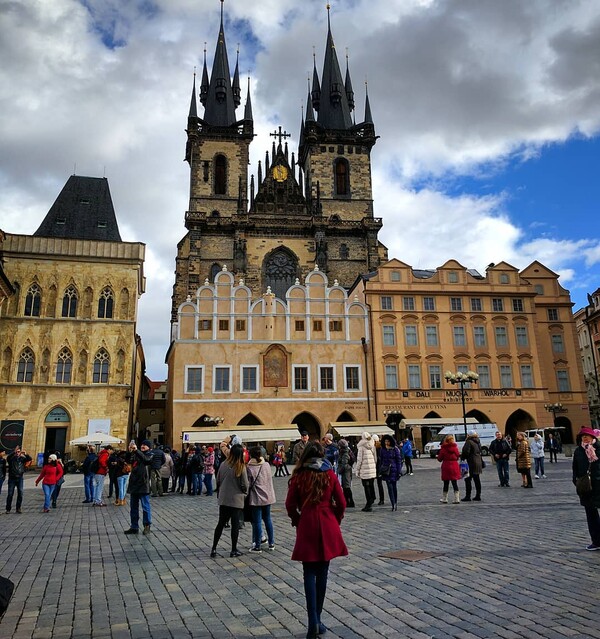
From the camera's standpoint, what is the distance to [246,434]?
104ft

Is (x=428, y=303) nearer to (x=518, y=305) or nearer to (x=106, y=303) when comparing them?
(x=518, y=305)

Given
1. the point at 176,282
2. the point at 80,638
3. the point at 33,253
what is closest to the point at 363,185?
the point at 176,282

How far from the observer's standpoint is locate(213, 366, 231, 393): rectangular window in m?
35.5

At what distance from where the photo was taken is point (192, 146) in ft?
192

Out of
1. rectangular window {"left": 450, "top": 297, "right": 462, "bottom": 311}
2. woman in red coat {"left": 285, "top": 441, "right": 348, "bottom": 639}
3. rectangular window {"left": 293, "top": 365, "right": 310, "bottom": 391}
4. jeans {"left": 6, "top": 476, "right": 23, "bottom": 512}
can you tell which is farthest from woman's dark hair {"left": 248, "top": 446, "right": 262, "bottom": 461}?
rectangular window {"left": 450, "top": 297, "right": 462, "bottom": 311}

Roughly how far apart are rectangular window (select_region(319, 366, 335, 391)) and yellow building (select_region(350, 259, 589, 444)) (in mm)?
2765

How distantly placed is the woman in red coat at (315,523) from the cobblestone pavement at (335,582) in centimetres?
37

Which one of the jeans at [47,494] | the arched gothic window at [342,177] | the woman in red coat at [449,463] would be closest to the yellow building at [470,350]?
the arched gothic window at [342,177]

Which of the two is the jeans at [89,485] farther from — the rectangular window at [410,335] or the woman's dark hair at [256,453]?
the rectangular window at [410,335]

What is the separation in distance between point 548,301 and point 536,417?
9.38m

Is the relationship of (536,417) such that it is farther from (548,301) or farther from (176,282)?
(176,282)

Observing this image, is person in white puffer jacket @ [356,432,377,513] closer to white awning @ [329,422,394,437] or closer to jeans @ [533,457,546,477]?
jeans @ [533,457,546,477]

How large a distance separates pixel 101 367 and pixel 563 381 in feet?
105

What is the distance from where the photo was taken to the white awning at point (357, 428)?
109 feet
